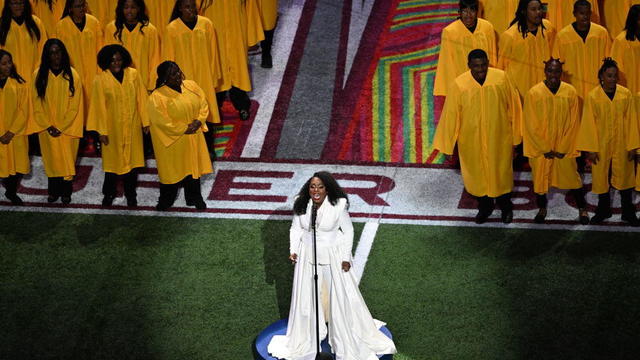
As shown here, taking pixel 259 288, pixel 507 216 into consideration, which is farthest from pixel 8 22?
pixel 507 216

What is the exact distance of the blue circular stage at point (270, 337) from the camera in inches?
428

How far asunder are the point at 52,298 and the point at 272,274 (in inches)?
82.5

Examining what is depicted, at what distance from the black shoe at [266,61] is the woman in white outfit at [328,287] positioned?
5713 mm

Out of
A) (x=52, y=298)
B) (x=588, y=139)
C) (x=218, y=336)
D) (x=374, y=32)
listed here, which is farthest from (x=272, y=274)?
(x=374, y=32)

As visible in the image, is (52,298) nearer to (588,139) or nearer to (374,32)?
(588,139)

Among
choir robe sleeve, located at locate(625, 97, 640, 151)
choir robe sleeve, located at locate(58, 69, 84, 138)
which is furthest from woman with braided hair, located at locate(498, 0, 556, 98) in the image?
choir robe sleeve, located at locate(58, 69, 84, 138)

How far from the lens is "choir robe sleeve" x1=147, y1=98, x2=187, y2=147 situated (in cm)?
1276

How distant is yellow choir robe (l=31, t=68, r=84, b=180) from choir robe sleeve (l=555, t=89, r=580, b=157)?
5.03m

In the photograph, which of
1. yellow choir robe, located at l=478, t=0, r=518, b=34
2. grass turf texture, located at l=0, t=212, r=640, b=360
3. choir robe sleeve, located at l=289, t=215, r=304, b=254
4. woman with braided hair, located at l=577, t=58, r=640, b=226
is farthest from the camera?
yellow choir robe, located at l=478, t=0, r=518, b=34

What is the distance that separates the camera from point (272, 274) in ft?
40.1

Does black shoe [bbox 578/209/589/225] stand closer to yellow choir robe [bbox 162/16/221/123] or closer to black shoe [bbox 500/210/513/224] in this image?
black shoe [bbox 500/210/513/224]

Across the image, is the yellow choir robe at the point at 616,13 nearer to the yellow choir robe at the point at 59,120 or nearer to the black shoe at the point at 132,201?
the black shoe at the point at 132,201

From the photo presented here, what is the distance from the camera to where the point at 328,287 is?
10.7m

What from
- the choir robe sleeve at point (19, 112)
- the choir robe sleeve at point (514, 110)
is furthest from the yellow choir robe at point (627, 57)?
the choir robe sleeve at point (19, 112)
